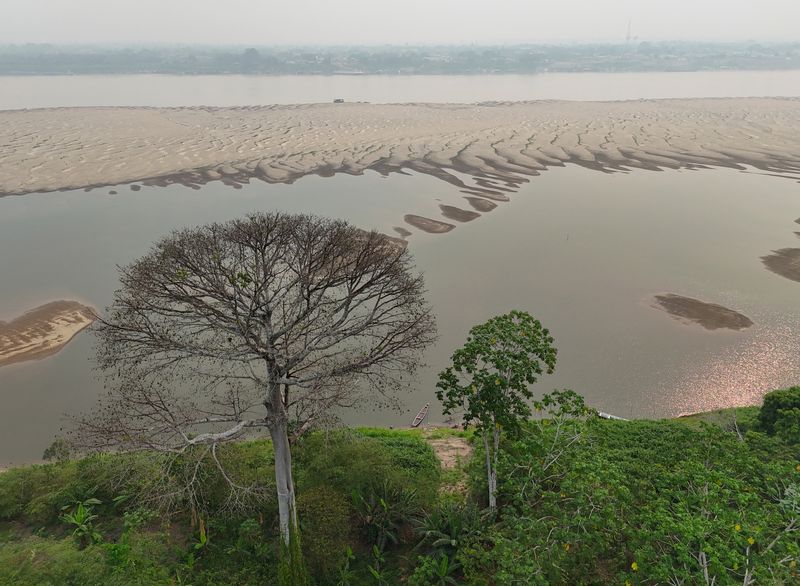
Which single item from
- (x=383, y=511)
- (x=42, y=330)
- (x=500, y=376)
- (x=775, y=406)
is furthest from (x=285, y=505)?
(x=42, y=330)

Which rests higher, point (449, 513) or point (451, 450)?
point (449, 513)

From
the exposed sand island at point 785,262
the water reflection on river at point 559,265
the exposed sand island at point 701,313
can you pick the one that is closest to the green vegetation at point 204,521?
the water reflection on river at point 559,265

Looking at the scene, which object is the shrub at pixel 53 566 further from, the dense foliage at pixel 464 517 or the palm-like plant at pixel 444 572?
the palm-like plant at pixel 444 572

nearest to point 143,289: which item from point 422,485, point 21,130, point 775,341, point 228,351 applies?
point 228,351

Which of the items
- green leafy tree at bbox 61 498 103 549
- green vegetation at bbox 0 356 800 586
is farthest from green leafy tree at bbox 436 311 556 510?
green leafy tree at bbox 61 498 103 549

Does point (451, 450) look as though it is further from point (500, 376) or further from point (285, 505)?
point (285, 505)

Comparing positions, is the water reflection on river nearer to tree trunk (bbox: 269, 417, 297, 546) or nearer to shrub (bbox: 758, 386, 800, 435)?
shrub (bbox: 758, 386, 800, 435)

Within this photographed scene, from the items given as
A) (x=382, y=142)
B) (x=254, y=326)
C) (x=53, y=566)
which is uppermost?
(x=382, y=142)
